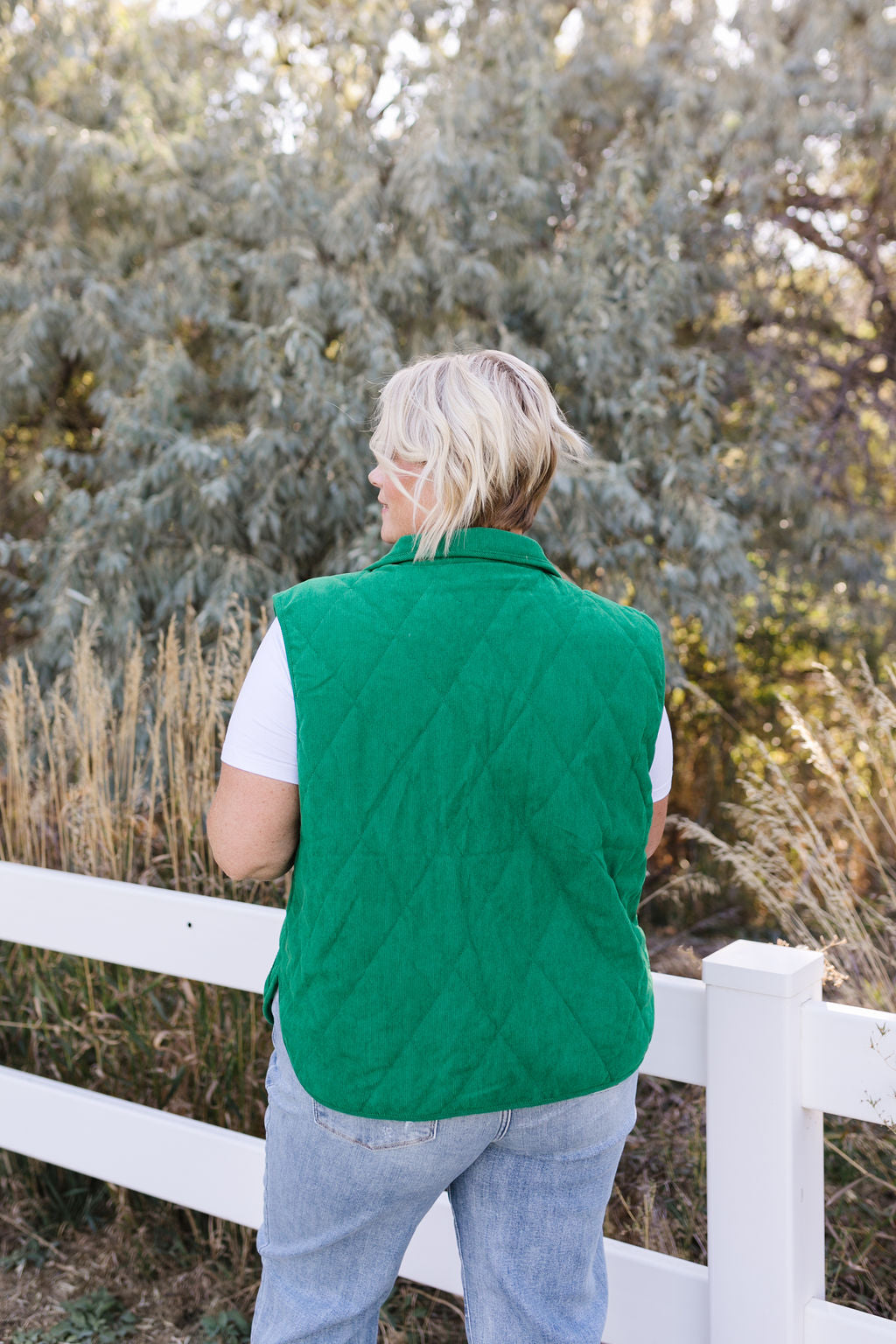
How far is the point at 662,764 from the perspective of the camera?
4.48ft

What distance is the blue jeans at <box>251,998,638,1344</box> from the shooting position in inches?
48.5

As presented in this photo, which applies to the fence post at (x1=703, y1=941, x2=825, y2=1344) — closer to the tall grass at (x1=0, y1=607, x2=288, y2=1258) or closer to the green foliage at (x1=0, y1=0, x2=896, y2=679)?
the tall grass at (x1=0, y1=607, x2=288, y2=1258)

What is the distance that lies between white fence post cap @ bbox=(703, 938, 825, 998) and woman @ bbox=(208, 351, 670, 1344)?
1.18 feet

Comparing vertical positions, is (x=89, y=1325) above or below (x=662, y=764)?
below

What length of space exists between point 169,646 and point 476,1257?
227 centimetres

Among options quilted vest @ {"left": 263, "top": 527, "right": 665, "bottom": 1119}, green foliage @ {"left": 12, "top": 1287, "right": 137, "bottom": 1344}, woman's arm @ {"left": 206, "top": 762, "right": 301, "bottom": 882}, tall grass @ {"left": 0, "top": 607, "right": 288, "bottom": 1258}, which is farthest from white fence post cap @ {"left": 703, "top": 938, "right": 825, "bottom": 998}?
green foliage @ {"left": 12, "top": 1287, "right": 137, "bottom": 1344}

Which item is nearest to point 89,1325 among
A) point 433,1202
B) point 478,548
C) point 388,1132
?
point 433,1202

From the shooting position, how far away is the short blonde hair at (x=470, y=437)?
3.95 feet

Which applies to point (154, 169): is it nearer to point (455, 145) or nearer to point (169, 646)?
point (455, 145)

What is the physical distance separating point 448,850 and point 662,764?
0.34 m

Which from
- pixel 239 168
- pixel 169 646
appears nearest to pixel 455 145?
pixel 239 168

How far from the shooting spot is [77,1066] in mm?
2895

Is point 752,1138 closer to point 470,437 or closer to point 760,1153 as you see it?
point 760,1153

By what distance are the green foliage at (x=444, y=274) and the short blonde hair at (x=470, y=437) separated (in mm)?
3312
